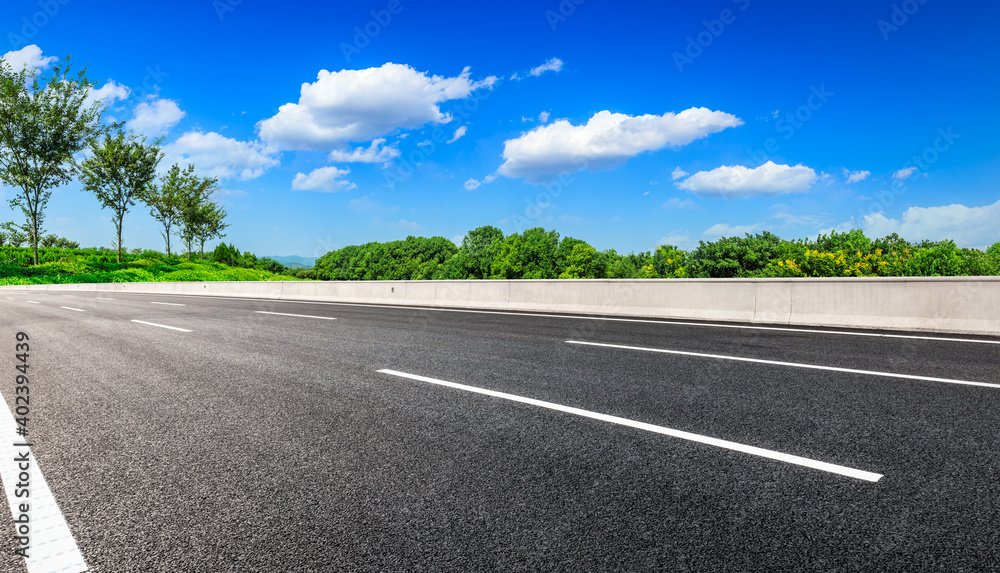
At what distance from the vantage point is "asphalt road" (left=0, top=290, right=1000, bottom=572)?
2.38 meters

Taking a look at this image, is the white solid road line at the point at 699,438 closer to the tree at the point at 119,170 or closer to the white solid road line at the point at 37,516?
the white solid road line at the point at 37,516

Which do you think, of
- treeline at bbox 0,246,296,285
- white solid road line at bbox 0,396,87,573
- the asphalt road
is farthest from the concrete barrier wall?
treeline at bbox 0,246,296,285

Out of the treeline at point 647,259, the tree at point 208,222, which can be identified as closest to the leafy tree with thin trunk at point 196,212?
the tree at point 208,222

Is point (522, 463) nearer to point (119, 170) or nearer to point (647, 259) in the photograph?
point (119, 170)

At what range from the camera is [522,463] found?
11.0ft

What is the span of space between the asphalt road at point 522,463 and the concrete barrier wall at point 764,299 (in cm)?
203

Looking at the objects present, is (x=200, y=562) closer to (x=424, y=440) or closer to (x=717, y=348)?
(x=424, y=440)

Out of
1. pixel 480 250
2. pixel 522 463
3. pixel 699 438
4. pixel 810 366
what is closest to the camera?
pixel 522 463

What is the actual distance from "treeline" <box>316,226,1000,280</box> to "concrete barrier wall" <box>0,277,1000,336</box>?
24.7 meters

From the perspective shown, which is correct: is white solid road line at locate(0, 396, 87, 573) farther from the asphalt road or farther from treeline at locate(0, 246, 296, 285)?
treeline at locate(0, 246, 296, 285)

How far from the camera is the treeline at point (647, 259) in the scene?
40.1 metres

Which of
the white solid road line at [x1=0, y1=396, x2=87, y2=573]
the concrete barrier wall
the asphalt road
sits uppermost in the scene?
the concrete barrier wall

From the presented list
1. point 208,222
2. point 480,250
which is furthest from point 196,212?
point 480,250

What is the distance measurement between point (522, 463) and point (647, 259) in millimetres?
98311
